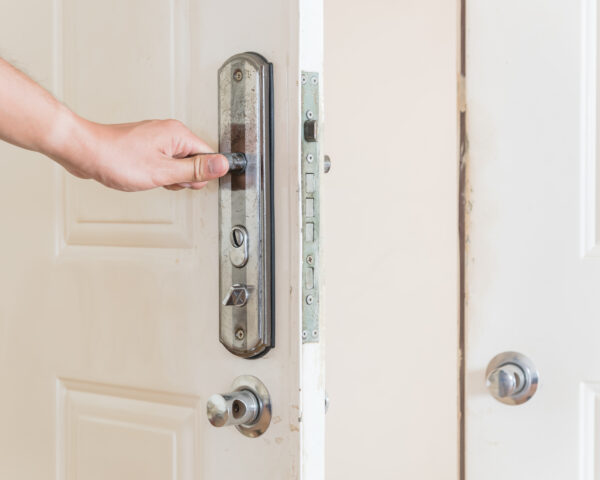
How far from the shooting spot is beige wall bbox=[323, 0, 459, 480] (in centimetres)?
188

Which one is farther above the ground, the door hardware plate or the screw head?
the door hardware plate

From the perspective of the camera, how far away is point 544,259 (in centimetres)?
100

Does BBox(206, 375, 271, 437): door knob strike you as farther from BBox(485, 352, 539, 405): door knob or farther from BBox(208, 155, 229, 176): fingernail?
BBox(485, 352, 539, 405): door knob

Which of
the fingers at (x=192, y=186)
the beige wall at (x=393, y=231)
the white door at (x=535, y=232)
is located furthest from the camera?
the beige wall at (x=393, y=231)

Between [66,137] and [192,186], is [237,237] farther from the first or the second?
[66,137]

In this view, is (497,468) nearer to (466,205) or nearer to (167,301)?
(466,205)

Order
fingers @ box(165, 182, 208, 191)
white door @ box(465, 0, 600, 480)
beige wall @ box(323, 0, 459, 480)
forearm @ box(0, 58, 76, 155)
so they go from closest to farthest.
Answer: forearm @ box(0, 58, 76, 155) < fingers @ box(165, 182, 208, 191) < white door @ box(465, 0, 600, 480) < beige wall @ box(323, 0, 459, 480)

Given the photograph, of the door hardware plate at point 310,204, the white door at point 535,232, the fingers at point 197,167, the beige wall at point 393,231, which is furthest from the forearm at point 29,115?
the beige wall at point 393,231

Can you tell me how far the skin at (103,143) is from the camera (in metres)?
0.71

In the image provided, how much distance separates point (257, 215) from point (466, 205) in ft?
1.34

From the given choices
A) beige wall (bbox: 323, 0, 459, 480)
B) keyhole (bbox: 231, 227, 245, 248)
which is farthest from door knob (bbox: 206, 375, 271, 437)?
beige wall (bbox: 323, 0, 459, 480)

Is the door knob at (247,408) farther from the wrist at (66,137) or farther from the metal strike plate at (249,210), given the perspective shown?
the wrist at (66,137)

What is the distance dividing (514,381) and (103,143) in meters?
0.62

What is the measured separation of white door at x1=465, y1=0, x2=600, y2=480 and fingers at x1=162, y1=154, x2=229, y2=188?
433mm
